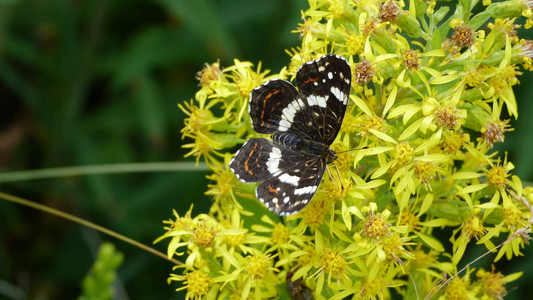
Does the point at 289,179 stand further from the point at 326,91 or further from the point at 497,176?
the point at 497,176

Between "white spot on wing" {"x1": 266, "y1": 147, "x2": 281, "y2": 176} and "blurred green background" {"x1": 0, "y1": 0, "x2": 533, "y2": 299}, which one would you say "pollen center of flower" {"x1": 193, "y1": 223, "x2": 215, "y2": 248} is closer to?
"white spot on wing" {"x1": 266, "y1": 147, "x2": 281, "y2": 176}

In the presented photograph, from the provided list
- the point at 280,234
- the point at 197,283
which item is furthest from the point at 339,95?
the point at 197,283

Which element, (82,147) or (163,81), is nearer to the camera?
(82,147)

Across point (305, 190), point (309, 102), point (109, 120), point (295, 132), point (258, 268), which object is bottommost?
point (258, 268)

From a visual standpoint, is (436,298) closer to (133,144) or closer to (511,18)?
(511,18)

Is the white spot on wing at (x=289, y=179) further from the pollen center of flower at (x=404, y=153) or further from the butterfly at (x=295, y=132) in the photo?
the pollen center of flower at (x=404, y=153)

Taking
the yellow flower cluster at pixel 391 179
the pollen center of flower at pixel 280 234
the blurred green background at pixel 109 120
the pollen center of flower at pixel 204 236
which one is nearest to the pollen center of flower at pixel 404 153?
the yellow flower cluster at pixel 391 179

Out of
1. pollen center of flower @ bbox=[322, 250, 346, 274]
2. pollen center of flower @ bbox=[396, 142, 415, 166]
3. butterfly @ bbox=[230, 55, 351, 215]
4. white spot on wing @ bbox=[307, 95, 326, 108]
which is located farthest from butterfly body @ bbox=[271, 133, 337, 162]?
pollen center of flower @ bbox=[322, 250, 346, 274]

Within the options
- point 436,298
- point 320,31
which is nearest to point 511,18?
point 320,31
